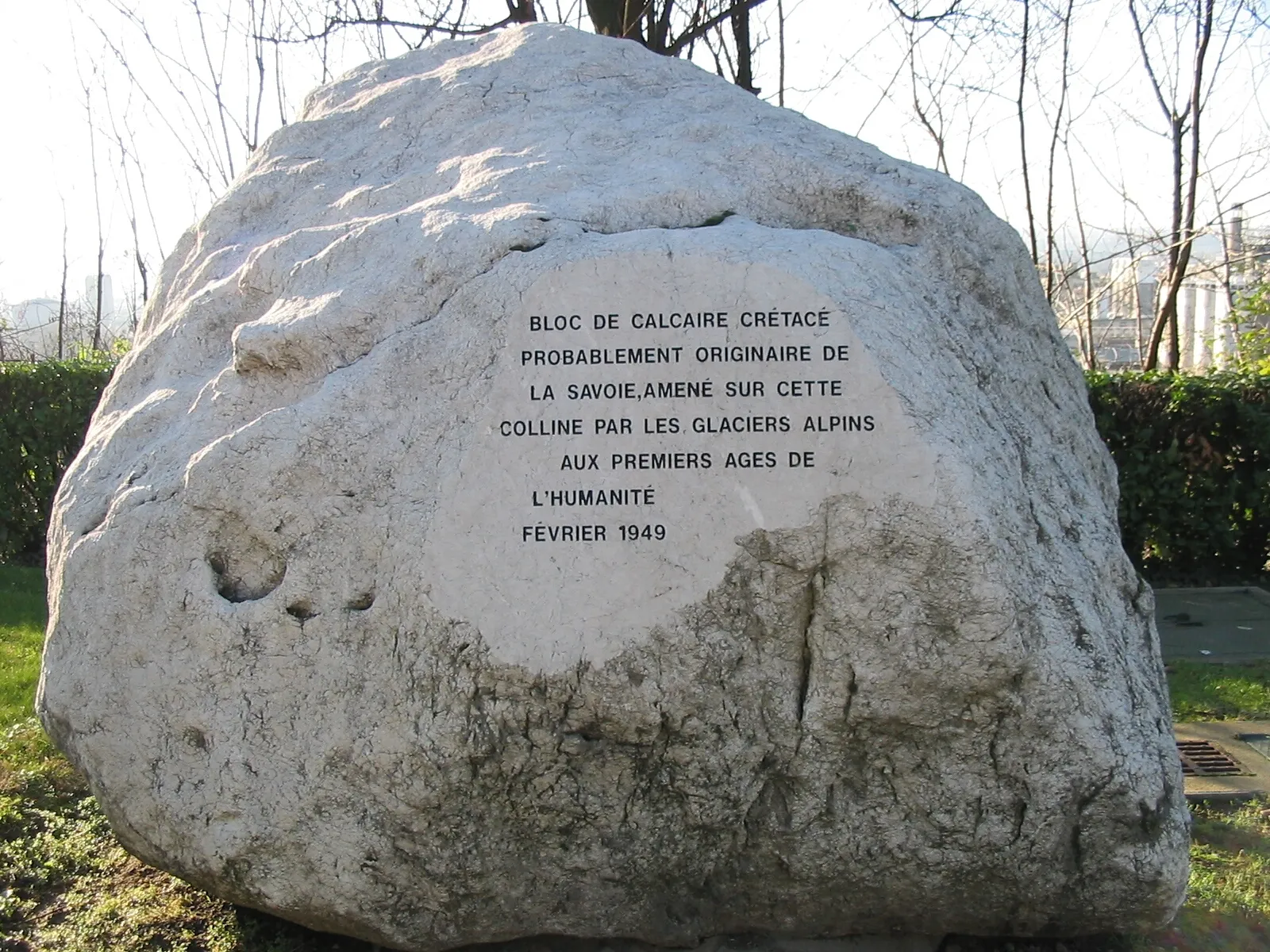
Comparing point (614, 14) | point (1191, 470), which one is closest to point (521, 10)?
point (614, 14)

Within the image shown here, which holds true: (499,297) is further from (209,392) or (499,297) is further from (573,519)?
(209,392)

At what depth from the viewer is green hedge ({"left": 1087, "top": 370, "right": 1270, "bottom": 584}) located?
7.58m

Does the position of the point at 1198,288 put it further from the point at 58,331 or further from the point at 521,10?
the point at 58,331

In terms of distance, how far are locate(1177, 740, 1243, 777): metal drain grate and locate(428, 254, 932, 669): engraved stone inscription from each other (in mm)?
2597

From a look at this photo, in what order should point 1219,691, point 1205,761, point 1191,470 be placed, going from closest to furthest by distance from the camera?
point 1205,761, point 1219,691, point 1191,470

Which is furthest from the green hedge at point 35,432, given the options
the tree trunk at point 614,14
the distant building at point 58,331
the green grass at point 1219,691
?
the green grass at point 1219,691

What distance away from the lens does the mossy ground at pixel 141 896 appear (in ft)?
10.6

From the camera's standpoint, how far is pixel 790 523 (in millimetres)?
2668

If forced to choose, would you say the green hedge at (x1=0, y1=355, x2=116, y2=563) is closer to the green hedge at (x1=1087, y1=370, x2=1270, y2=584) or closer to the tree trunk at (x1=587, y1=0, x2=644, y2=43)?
the tree trunk at (x1=587, y1=0, x2=644, y2=43)

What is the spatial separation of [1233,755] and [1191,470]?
365 centimetres

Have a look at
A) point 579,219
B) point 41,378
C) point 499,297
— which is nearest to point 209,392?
point 499,297

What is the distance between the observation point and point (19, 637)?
6.05 metres

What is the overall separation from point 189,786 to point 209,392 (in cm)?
115

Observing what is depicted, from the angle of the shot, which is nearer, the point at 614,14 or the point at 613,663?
the point at 613,663
